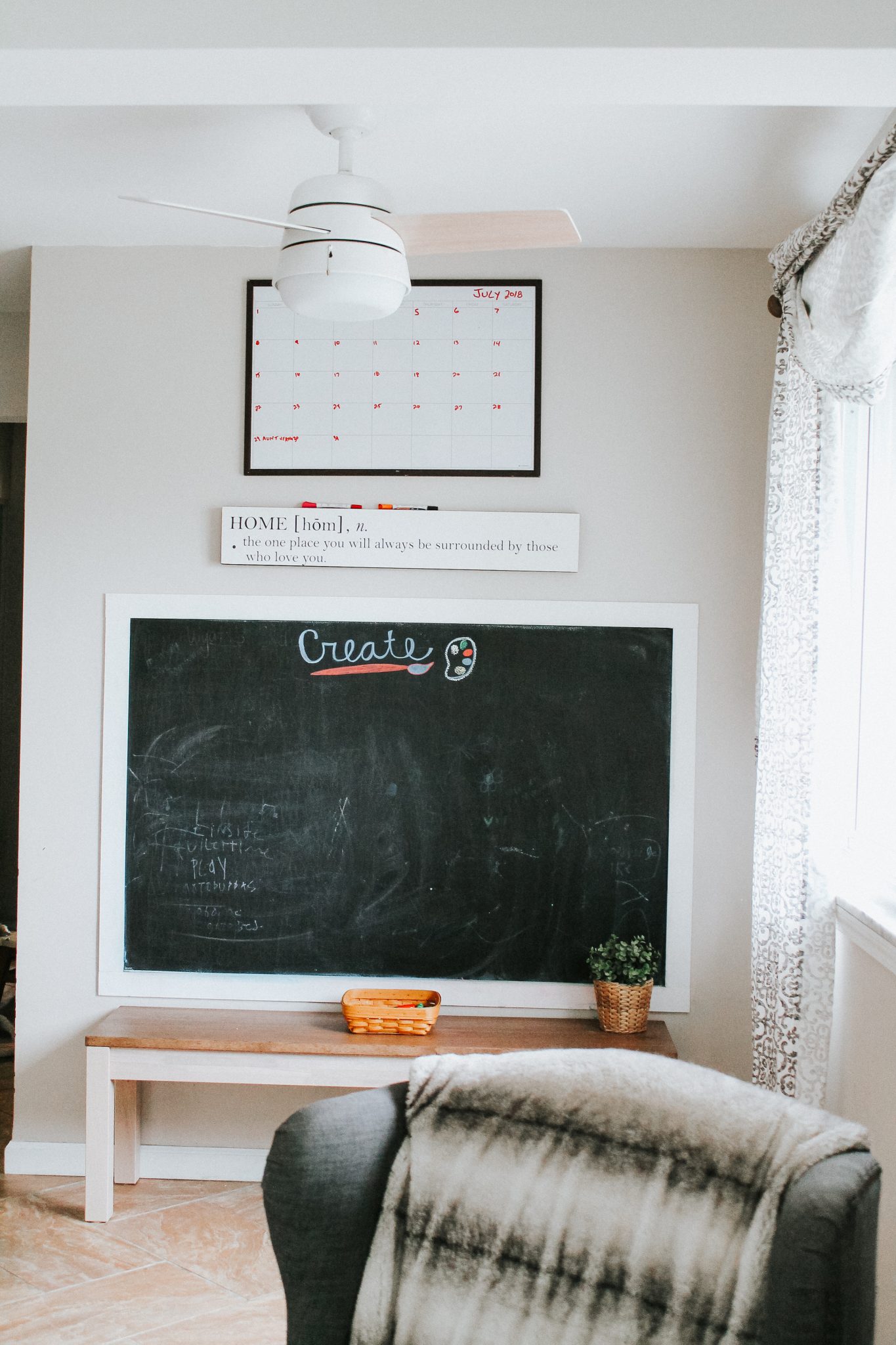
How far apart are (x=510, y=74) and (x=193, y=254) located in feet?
5.28

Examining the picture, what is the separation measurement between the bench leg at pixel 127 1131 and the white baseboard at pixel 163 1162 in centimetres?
6

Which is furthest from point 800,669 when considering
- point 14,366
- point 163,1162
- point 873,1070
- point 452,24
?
point 14,366

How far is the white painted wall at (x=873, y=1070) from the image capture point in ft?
6.96

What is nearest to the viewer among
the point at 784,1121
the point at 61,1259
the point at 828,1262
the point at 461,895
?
the point at 828,1262

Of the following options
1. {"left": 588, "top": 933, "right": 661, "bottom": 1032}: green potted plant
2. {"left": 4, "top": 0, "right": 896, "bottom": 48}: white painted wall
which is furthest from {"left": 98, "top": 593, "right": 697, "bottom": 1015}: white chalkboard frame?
{"left": 4, "top": 0, "right": 896, "bottom": 48}: white painted wall

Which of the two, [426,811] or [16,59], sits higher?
[16,59]

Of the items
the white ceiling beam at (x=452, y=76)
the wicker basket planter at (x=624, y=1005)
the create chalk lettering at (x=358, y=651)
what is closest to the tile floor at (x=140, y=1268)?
the wicker basket planter at (x=624, y=1005)

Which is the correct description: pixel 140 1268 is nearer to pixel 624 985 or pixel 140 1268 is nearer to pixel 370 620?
pixel 624 985

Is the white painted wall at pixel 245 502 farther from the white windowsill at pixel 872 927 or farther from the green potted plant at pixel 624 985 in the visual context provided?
the white windowsill at pixel 872 927

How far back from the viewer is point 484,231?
2.05 m

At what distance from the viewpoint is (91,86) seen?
1.78 m

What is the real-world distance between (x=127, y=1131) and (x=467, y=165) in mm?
2595

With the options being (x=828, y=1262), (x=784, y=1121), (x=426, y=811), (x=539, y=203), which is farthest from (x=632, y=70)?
(x=426, y=811)

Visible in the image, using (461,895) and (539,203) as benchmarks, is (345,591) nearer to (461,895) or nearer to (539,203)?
(461,895)
